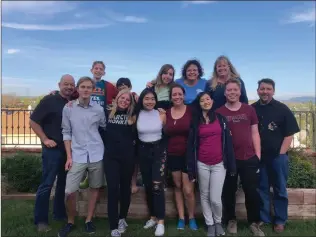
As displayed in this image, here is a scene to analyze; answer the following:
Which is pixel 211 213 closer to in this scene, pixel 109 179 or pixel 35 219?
pixel 109 179

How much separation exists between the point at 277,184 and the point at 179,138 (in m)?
1.47

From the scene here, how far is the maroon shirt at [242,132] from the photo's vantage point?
4008 mm

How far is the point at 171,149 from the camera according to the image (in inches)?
164

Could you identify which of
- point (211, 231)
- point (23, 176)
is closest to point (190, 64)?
point (211, 231)

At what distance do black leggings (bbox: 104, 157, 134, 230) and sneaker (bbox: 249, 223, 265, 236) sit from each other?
170 cm

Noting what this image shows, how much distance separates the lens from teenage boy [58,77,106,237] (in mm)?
4035

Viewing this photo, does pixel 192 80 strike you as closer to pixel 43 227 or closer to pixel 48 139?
pixel 48 139

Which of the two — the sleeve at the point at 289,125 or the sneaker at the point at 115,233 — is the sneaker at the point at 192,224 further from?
the sleeve at the point at 289,125

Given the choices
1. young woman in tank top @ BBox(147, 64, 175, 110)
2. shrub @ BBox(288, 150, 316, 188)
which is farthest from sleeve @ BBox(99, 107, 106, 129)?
shrub @ BBox(288, 150, 316, 188)

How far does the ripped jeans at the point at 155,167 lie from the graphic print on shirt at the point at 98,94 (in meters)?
1.04

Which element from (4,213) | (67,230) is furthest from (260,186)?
(4,213)

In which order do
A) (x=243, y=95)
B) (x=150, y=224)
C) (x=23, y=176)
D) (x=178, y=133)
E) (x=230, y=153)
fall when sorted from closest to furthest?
(x=230, y=153) < (x=178, y=133) < (x=150, y=224) < (x=243, y=95) < (x=23, y=176)

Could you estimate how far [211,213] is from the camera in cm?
412

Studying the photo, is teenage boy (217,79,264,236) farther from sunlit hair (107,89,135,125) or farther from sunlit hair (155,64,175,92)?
sunlit hair (107,89,135,125)
